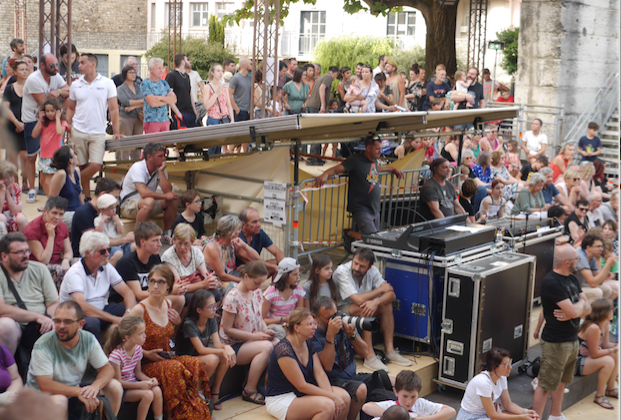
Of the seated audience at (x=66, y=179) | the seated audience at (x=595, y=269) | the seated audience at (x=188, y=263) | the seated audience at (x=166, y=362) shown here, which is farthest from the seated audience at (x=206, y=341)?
the seated audience at (x=595, y=269)

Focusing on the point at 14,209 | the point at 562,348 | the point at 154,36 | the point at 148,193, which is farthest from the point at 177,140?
the point at 154,36

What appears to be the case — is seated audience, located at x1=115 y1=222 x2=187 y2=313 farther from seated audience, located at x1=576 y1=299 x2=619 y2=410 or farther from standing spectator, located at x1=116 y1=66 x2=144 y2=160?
seated audience, located at x1=576 y1=299 x2=619 y2=410

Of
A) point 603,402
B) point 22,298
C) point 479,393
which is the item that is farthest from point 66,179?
point 603,402

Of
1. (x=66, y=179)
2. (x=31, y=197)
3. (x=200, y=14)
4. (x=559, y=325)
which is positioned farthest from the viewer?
(x=200, y=14)

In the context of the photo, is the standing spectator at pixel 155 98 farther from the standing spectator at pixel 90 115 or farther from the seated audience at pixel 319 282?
the seated audience at pixel 319 282

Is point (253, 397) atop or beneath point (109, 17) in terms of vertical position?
beneath

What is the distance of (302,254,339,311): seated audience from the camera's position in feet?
19.8

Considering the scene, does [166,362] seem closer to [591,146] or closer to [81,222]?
[81,222]

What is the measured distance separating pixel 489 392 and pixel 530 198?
482 centimetres

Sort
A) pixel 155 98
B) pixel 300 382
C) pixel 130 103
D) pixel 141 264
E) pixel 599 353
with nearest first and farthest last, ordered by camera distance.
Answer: pixel 300 382 < pixel 141 264 < pixel 599 353 < pixel 155 98 < pixel 130 103

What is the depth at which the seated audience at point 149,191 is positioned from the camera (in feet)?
23.9

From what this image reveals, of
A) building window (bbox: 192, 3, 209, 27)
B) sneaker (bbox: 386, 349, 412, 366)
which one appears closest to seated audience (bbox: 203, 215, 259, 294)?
sneaker (bbox: 386, 349, 412, 366)

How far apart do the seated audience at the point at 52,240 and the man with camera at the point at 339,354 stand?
2130 millimetres

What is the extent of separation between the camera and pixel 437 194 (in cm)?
825
